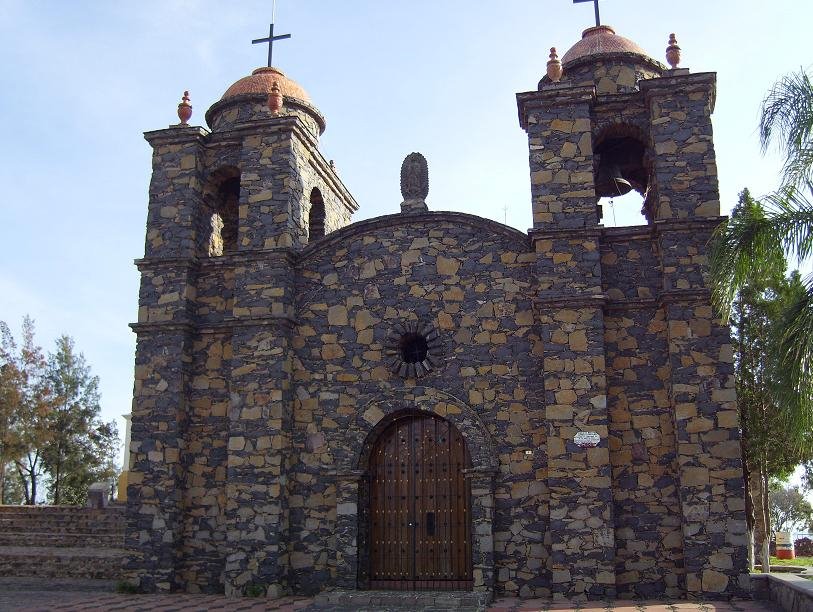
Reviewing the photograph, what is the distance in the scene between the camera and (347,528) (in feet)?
39.0

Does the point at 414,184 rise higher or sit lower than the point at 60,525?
higher

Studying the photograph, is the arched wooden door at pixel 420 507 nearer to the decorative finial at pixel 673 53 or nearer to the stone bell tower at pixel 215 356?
the stone bell tower at pixel 215 356

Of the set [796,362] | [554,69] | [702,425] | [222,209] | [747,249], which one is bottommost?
[702,425]

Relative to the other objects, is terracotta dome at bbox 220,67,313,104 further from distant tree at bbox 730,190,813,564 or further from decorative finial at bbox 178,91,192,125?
distant tree at bbox 730,190,813,564

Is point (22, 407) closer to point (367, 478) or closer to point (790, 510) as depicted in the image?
point (367, 478)

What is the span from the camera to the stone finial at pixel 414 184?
44.8 ft

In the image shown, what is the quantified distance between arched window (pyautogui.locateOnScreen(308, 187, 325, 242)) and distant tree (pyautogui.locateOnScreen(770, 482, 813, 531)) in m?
28.9

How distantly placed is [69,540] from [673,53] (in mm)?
13941

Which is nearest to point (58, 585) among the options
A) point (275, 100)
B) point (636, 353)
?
point (275, 100)

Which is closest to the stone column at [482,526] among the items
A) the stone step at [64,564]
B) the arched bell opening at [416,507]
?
the arched bell opening at [416,507]

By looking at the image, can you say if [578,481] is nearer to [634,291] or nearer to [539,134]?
[634,291]

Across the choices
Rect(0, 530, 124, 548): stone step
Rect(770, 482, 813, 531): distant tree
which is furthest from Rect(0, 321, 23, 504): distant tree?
Rect(770, 482, 813, 531): distant tree

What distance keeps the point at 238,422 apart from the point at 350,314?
7.61 ft

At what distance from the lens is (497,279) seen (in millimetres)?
12406
